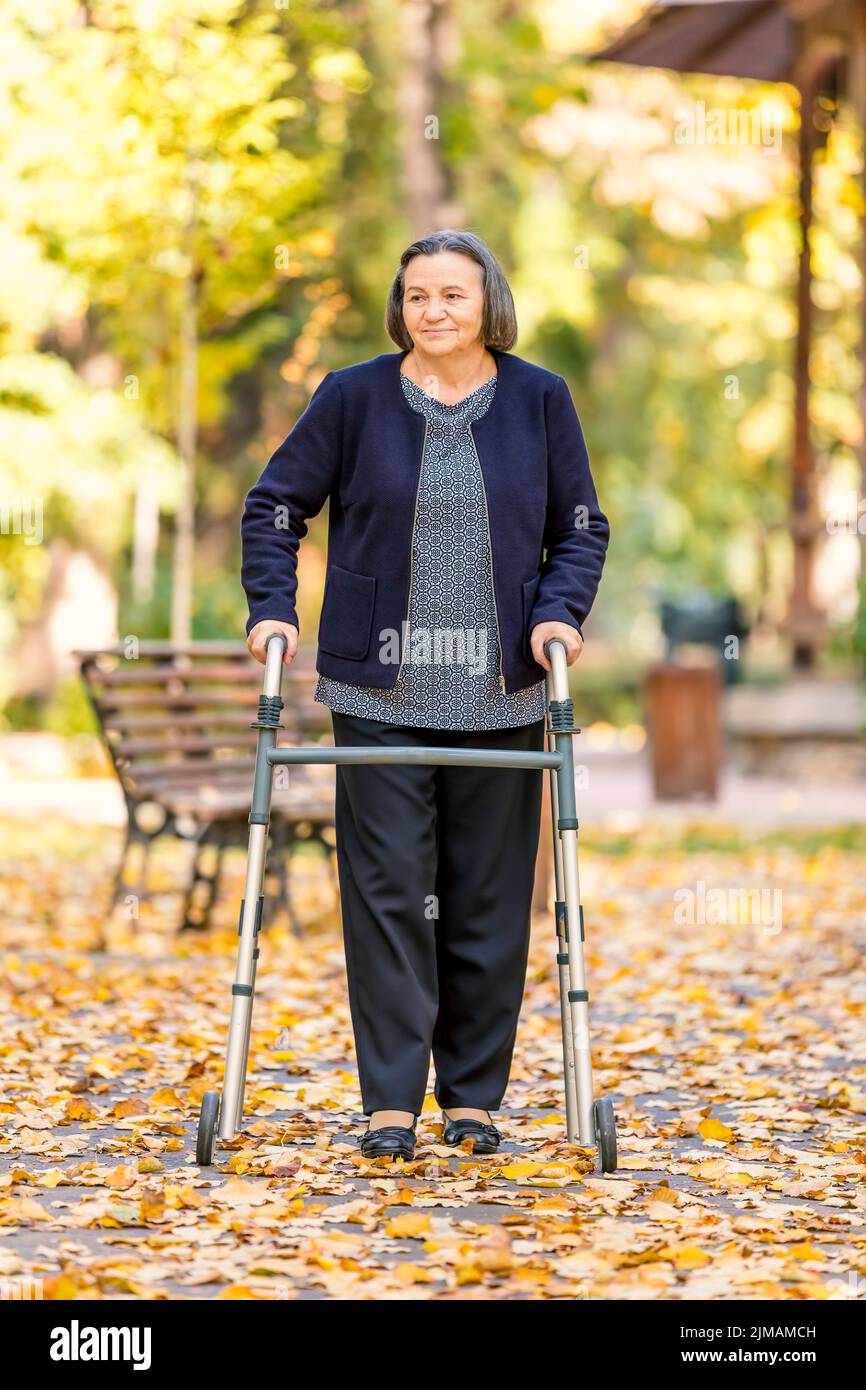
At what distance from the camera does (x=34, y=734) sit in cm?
2200

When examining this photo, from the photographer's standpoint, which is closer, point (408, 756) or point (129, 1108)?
point (408, 756)

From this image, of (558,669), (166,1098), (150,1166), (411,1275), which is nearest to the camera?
(411,1275)

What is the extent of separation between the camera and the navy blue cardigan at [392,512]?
4.69 m

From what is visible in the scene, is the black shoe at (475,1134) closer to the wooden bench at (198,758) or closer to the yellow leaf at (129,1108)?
the yellow leaf at (129,1108)

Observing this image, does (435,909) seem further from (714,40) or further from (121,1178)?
(714,40)

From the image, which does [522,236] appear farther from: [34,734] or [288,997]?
[288,997]

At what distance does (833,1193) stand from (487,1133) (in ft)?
2.56

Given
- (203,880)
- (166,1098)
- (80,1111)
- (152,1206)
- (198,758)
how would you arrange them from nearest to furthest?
1. (152,1206)
2. (80,1111)
3. (166,1098)
4. (203,880)
5. (198,758)

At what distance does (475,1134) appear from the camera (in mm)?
4809

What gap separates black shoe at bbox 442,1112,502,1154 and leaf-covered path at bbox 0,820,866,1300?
3.6 inches

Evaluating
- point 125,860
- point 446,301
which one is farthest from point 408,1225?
point 125,860

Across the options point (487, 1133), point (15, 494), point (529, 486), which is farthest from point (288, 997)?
point (15, 494)

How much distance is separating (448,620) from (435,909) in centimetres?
63

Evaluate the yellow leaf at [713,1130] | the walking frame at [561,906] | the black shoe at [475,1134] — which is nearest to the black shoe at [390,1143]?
the black shoe at [475,1134]
